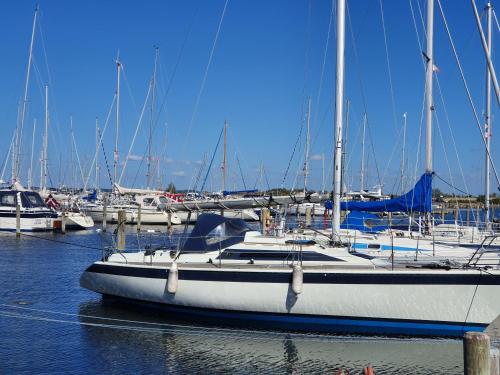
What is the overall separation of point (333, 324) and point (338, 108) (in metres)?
6.42

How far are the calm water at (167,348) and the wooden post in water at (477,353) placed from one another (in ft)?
15.1

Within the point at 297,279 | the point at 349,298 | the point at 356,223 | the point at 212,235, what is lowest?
the point at 349,298

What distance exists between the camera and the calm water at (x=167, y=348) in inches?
470

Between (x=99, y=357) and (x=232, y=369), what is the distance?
9.34 ft

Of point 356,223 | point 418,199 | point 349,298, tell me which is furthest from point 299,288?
point 356,223

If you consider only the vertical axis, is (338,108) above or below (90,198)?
above

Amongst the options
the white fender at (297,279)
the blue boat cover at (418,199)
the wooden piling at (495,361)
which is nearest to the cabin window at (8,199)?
the blue boat cover at (418,199)

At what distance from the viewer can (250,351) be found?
13.0 metres

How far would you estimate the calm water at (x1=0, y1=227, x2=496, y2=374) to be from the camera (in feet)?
39.2

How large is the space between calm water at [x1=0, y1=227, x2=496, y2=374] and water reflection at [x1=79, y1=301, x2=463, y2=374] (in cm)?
2

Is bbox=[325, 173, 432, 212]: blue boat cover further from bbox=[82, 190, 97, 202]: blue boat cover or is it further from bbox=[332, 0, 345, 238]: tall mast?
bbox=[82, 190, 97, 202]: blue boat cover

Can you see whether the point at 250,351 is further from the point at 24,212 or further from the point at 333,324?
the point at 24,212

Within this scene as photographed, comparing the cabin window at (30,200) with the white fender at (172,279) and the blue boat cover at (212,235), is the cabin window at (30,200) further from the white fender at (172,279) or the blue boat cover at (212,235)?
the white fender at (172,279)

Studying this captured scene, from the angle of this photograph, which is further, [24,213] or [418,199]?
[24,213]
